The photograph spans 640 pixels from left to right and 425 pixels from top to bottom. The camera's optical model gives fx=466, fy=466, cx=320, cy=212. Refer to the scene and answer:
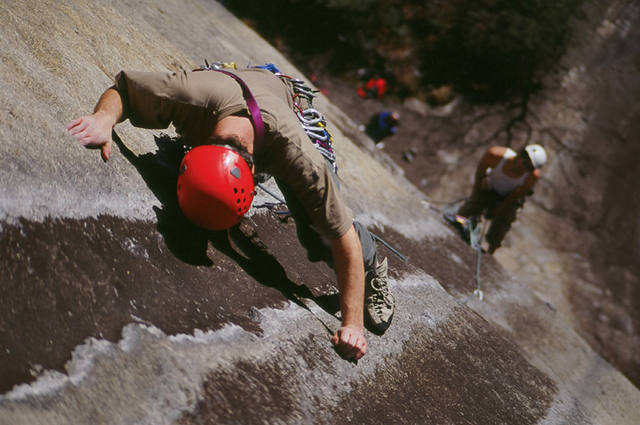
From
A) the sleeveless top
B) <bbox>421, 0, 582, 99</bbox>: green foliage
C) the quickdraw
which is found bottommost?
the sleeveless top

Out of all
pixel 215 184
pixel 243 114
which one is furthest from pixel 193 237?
pixel 243 114

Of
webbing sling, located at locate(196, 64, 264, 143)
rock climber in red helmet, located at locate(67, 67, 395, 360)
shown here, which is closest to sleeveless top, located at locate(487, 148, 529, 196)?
rock climber in red helmet, located at locate(67, 67, 395, 360)

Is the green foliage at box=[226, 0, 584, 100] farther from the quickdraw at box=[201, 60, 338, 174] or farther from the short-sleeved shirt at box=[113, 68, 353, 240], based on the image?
the short-sleeved shirt at box=[113, 68, 353, 240]

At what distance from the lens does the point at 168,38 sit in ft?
10.0

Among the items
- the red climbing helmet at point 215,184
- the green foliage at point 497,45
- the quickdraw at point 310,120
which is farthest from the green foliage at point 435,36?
the red climbing helmet at point 215,184

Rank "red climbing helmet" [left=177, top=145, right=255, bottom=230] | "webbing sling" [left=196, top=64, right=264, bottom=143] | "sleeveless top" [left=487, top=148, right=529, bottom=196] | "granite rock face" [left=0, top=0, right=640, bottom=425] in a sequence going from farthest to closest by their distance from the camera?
"sleeveless top" [left=487, top=148, right=529, bottom=196]
"webbing sling" [left=196, top=64, right=264, bottom=143]
"red climbing helmet" [left=177, top=145, right=255, bottom=230]
"granite rock face" [left=0, top=0, right=640, bottom=425]

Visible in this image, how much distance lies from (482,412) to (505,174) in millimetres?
3112

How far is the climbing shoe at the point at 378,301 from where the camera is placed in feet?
5.99

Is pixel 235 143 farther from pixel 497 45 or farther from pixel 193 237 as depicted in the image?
pixel 497 45

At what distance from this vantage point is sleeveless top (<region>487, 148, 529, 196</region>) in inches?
175

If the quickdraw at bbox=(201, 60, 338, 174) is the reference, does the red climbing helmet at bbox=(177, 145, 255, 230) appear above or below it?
below

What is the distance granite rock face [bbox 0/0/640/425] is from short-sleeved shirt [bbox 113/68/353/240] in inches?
9.3

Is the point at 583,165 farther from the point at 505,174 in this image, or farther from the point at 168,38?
the point at 168,38

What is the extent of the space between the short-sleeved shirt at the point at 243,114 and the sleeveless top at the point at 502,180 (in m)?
3.34
